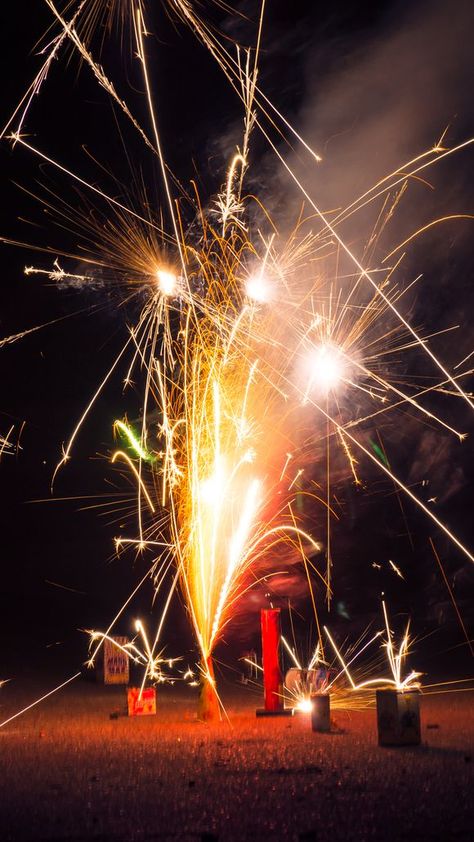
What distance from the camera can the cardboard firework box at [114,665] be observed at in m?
13.2

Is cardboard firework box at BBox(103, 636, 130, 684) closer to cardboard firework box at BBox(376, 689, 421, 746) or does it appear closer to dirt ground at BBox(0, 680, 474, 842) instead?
dirt ground at BBox(0, 680, 474, 842)

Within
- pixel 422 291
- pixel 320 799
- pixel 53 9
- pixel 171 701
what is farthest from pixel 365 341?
pixel 320 799

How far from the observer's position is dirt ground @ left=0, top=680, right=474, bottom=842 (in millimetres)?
4902

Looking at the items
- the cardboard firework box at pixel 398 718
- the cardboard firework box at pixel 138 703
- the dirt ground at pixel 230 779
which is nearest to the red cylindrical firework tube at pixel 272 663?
the dirt ground at pixel 230 779

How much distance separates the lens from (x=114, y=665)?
43.8ft

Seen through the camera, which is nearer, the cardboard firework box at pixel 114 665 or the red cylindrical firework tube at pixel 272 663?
the red cylindrical firework tube at pixel 272 663

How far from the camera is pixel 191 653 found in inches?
622

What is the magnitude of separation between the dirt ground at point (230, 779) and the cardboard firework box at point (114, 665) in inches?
123

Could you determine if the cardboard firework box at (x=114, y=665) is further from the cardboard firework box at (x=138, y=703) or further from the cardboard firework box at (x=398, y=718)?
Result: the cardboard firework box at (x=398, y=718)

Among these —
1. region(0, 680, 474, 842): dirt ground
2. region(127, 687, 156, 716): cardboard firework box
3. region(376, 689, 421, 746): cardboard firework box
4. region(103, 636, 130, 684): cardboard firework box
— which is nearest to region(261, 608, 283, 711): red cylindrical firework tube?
region(0, 680, 474, 842): dirt ground

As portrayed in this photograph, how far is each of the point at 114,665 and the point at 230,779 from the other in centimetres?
731

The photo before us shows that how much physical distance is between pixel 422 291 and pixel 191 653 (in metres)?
6.81

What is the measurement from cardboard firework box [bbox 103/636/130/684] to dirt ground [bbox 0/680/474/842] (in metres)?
3.11

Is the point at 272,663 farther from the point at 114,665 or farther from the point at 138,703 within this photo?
the point at 114,665
